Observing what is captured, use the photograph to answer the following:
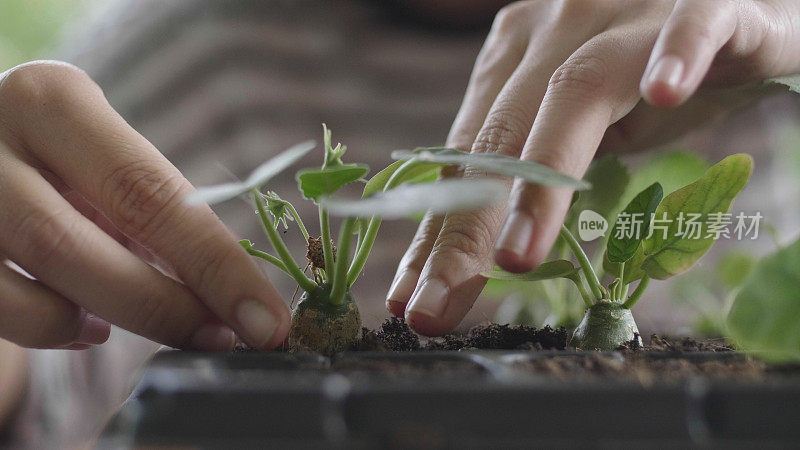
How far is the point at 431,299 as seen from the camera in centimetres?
50

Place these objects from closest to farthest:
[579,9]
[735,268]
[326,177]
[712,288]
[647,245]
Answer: [326,177], [647,245], [579,9], [735,268], [712,288]

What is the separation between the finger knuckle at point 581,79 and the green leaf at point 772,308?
9.9 inches

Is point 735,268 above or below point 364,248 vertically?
above

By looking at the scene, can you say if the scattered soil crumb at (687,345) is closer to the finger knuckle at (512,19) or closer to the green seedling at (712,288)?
the green seedling at (712,288)

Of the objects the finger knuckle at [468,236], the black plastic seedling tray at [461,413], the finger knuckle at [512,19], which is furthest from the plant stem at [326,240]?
the finger knuckle at [512,19]

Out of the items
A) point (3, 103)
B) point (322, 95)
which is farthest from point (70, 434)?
point (322, 95)

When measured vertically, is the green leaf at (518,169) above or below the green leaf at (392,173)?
below

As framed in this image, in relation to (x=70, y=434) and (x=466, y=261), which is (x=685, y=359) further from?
(x=70, y=434)

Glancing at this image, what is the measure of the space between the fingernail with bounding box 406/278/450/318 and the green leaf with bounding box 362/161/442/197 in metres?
0.10

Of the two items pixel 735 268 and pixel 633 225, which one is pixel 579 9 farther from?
pixel 735 268

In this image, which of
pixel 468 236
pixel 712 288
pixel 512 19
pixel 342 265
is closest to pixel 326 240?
pixel 342 265

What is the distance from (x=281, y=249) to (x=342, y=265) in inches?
2.3

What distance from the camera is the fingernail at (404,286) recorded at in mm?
575

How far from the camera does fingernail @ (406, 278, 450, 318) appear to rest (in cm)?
49
